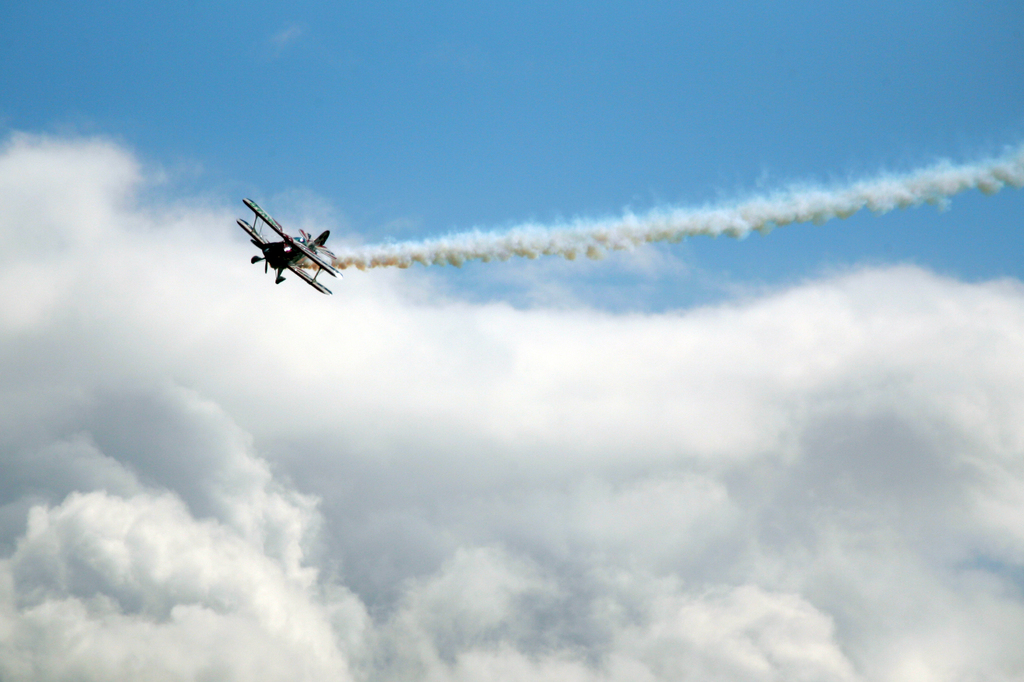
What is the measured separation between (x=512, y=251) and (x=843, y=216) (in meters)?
24.5

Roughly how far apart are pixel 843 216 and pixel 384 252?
37.4m

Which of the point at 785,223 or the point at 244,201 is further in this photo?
the point at 244,201

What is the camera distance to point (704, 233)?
53.6 m

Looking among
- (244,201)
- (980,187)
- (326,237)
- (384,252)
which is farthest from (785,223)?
(244,201)

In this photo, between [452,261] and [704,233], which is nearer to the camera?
[704,233]

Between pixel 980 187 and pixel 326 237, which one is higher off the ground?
pixel 326 237

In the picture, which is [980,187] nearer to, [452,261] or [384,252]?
[452,261]

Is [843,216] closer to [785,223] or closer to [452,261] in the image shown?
[785,223]

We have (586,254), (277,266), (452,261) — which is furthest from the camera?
(277,266)

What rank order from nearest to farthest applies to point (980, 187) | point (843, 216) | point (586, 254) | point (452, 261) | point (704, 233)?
point (980, 187)
point (843, 216)
point (704, 233)
point (586, 254)
point (452, 261)

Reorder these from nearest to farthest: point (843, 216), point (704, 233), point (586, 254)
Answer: point (843, 216), point (704, 233), point (586, 254)

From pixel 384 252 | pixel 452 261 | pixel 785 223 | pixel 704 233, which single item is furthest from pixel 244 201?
pixel 785 223

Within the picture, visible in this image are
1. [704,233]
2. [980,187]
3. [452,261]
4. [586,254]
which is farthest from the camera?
[452,261]

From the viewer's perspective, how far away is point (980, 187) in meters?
43.9
